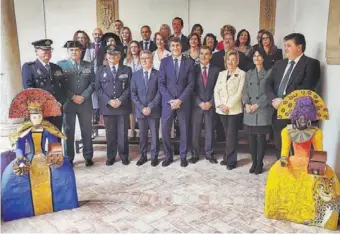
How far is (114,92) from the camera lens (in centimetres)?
493

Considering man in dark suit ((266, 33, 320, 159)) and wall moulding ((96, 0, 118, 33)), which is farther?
wall moulding ((96, 0, 118, 33))

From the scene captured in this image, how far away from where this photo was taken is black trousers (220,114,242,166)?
4750 mm

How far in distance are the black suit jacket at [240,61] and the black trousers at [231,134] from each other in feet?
2.54

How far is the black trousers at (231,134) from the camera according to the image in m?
4.75

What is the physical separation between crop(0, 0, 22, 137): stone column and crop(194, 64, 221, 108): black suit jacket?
2513 mm

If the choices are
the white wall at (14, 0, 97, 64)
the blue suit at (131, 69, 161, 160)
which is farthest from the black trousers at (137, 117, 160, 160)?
the white wall at (14, 0, 97, 64)

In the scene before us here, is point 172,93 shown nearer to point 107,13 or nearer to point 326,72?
point 326,72

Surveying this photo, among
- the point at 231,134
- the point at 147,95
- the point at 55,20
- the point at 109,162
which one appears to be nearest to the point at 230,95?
the point at 231,134

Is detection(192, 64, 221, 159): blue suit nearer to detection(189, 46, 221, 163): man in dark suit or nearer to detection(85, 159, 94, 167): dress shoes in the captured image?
detection(189, 46, 221, 163): man in dark suit

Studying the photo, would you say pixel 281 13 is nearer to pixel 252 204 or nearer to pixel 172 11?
pixel 172 11

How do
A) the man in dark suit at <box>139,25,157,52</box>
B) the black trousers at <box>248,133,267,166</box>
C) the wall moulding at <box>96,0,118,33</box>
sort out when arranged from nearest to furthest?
the black trousers at <box>248,133,267,166</box>, the man in dark suit at <box>139,25,157,52</box>, the wall moulding at <box>96,0,118,33</box>

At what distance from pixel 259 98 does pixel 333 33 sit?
3.76ft

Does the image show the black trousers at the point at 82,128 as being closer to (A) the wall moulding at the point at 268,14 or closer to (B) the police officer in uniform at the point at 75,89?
(B) the police officer in uniform at the point at 75,89

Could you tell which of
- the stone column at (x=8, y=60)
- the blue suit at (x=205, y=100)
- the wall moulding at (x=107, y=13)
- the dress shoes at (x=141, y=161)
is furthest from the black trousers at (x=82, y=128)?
the wall moulding at (x=107, y=13)
